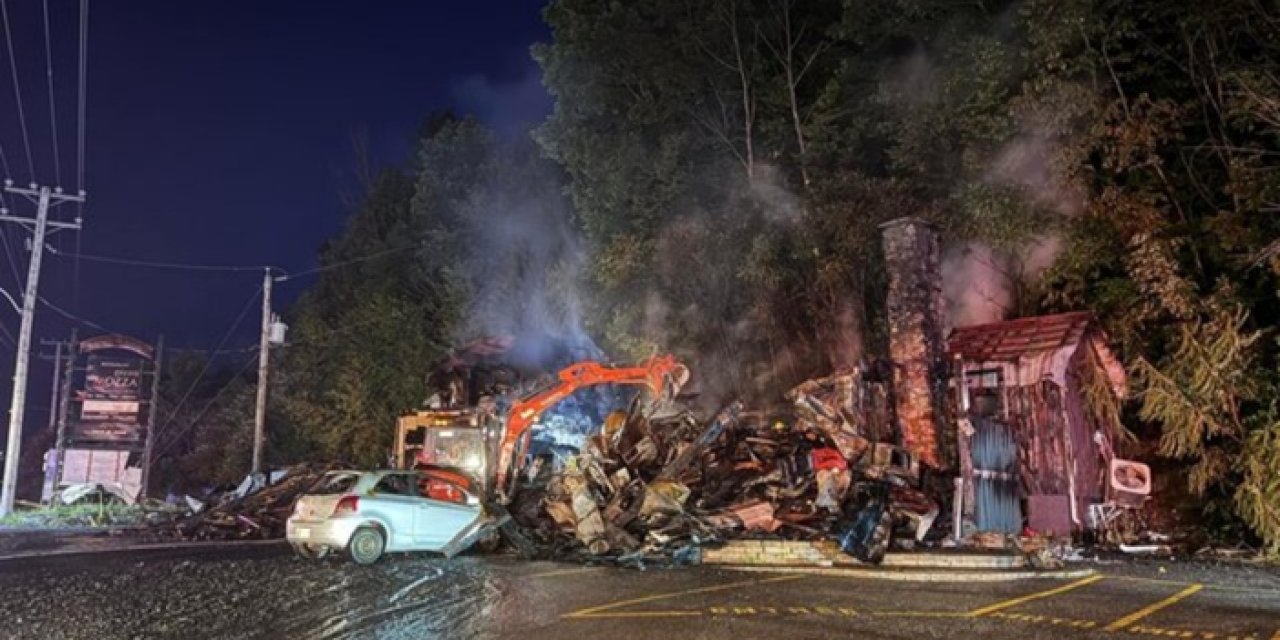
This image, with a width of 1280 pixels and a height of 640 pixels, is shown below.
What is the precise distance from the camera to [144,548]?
16734mm

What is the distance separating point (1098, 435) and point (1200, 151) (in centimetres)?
554

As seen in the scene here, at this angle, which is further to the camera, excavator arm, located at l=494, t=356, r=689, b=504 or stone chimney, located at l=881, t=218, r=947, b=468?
excavator arm, located at l=494, t=356, r=689, b=504

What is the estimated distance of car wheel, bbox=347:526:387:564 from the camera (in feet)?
43.5

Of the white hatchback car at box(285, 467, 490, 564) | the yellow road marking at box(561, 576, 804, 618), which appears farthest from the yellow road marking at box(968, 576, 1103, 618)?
the white hatchback car at box(285, 467, 490, 564)

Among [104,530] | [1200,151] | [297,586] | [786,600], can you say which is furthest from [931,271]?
[104,530]

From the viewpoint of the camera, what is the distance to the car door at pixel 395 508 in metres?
13.6

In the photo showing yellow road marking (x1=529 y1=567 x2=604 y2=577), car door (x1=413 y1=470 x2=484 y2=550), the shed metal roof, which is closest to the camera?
yellow road marking (x1=529 y1=567 x2=604 y2=577)

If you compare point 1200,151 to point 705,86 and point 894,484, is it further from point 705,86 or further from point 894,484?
point 705,86

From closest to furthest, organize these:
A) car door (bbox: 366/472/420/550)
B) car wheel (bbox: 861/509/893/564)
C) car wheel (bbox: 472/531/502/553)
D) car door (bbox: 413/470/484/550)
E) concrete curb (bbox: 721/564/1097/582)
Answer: concrete curb (bbox: 721/564/1097/582) < car wheel (bbox: 861/509/893/564) < car door (bbox: 366/472/420/550) < car door (bbox: 413/470/484/550) < car wheel (bbox: 472/531/502/553)

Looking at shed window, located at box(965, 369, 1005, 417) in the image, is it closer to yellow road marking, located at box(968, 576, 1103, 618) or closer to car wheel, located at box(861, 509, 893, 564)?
car wheel, located at box(861, 509, 893, 564)

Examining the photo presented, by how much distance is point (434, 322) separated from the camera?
38.1m

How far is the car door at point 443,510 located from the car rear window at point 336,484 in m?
1.13

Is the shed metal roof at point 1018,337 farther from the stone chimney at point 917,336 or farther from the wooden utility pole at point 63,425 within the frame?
the wooden utility pole at point 63,425

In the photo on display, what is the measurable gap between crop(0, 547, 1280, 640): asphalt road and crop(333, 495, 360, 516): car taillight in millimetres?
931
